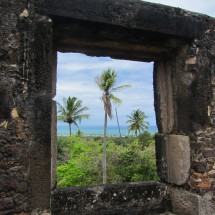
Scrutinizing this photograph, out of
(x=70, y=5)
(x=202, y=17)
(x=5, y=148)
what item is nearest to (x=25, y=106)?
(x=5, y=148)

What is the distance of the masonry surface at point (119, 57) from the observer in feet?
9.47

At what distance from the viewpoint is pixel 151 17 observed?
361 cm

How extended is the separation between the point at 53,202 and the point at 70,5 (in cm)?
226

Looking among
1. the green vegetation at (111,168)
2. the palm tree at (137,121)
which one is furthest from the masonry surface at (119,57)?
the palm tree at (137,121)

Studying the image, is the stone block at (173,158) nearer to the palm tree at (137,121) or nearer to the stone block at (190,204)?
the stone block at (190,204)

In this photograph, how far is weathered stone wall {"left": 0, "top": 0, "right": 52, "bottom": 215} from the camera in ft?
9.27

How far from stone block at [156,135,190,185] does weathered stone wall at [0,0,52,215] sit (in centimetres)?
184

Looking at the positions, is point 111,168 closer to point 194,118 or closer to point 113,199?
point 113,199

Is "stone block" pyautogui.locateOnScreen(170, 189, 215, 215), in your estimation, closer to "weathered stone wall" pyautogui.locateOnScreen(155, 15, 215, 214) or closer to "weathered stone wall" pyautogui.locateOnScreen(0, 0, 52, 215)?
"weathered stone wall" pyautogui.locateOnScreen(155, 15, 215, 214)

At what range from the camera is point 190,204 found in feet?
12.5

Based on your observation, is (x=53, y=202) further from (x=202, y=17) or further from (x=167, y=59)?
(x=202, y=17)

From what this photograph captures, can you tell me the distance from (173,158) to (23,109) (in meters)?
2.20

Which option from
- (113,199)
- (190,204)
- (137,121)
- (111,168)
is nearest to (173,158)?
(190,204)

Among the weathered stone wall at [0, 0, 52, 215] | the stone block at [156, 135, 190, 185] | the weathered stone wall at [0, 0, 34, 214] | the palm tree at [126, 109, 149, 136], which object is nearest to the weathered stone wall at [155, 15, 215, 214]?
the stone block at [156, 135, 190, 185]
